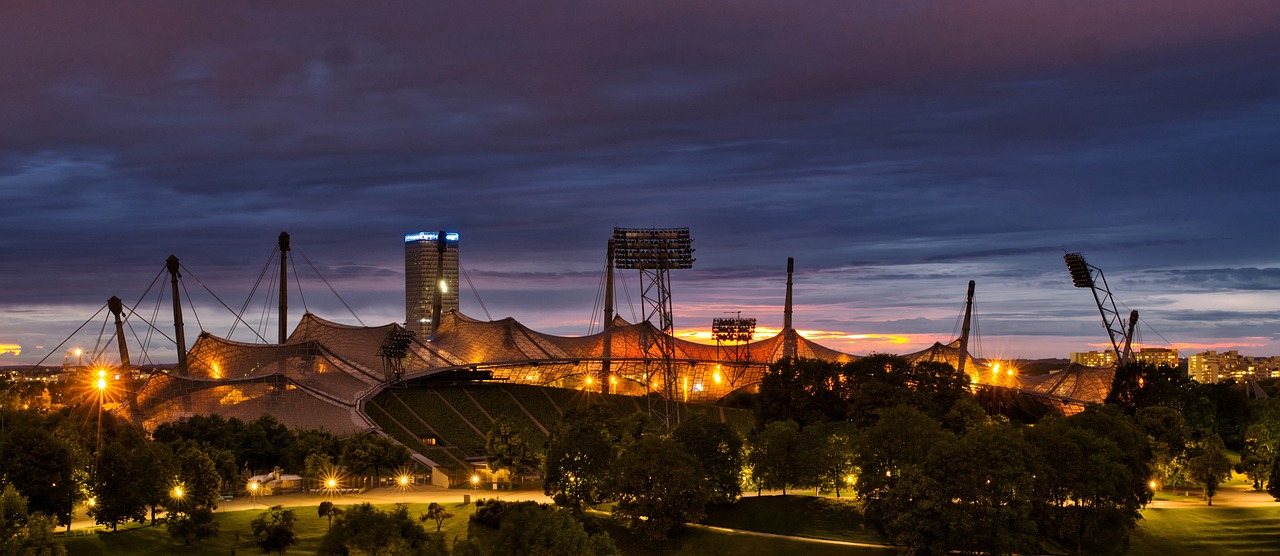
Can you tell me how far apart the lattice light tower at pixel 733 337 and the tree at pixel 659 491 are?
269 ft

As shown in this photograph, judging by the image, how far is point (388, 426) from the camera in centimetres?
11562

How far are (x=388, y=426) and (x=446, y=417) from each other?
8136mm

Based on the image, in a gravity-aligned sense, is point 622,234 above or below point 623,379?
above

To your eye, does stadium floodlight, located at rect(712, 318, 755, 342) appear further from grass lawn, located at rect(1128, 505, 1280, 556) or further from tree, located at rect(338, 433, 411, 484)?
grass lawn, located at rect(1128, 505, 1280, 556)

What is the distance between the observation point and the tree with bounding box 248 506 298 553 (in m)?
73.3

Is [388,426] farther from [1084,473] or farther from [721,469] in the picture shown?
[1084,473]

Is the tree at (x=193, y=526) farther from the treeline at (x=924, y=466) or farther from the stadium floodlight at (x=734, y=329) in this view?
the stadium floodlight at (x=734, y=329)

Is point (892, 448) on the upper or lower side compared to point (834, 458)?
upper

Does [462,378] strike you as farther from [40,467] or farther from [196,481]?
[40,467]

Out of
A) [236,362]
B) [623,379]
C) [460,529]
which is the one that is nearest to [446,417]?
[236,362]

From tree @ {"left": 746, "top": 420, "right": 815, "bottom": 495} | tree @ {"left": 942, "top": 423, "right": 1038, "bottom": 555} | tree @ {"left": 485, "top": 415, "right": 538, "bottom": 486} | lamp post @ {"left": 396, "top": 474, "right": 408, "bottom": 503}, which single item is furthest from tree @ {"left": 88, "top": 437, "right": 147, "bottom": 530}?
tree @ {"left": 942, "top": 423, "right": 1038, "bottom": 555}

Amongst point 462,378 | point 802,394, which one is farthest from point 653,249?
point 462,378

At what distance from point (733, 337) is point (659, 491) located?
95.2 m

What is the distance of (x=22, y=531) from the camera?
6138 centimetres
